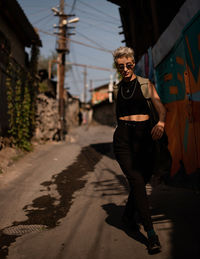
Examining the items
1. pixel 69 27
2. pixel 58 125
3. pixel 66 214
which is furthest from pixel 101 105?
pixel 66 214

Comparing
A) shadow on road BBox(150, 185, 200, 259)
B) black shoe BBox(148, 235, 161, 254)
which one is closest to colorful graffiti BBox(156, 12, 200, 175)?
shadow on road BBox(150, 185, 200, 259)

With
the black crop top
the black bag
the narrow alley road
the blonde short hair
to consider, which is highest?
the blonde short hair

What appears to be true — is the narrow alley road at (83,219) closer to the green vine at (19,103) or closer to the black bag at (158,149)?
the black bag at (158,149)

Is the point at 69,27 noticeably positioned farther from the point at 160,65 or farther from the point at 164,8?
the point at 160,65

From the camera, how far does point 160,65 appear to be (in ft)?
17.2

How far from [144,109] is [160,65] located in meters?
3.05

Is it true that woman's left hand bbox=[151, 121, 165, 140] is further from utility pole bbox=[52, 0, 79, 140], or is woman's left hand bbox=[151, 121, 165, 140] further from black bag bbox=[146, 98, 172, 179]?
utility pole bbox=[52, 0, 79, 140]

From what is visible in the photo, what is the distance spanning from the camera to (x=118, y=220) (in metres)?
3.04

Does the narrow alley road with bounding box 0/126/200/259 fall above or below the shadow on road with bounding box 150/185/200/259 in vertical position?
below

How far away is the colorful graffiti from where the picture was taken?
11.4ft

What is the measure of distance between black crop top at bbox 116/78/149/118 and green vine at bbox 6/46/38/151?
20.2 ft

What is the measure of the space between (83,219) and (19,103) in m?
6.86

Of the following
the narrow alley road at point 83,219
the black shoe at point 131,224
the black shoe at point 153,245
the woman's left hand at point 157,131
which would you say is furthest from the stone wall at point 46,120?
the black shoe at point 153,245

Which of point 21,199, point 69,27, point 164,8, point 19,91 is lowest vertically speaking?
point 21,199
